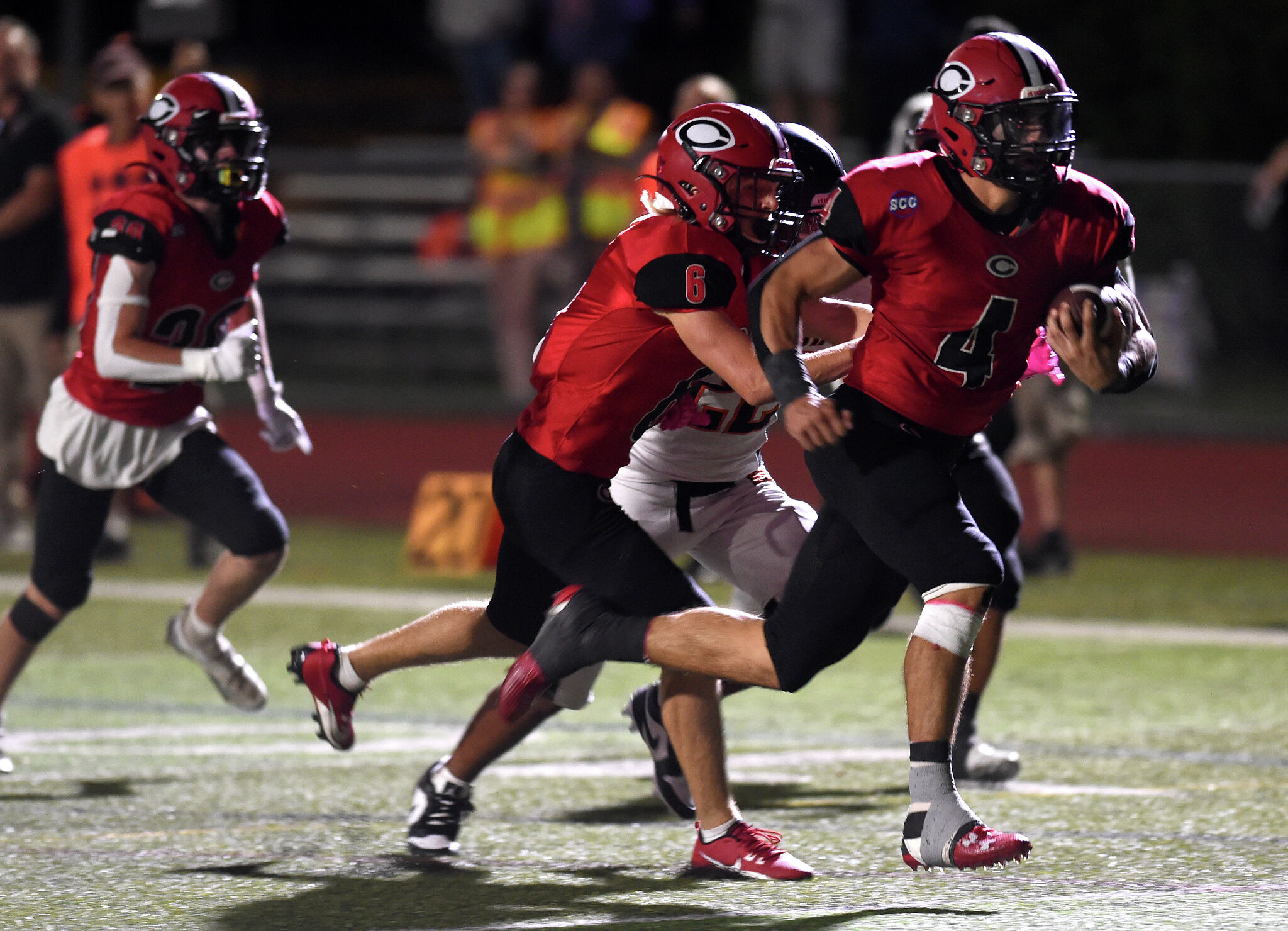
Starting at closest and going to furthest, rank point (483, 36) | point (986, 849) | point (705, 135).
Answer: point (986, 849), point (705, 135), point (483, 36)

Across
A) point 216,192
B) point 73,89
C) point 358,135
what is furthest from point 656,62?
point 216,192

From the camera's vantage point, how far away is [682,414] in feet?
18.2

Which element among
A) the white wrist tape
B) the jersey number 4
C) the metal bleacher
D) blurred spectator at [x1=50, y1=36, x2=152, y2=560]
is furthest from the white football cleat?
the metal bleacher

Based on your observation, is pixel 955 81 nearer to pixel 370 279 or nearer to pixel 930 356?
pixel 930 356

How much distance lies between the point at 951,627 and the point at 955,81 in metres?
1.16

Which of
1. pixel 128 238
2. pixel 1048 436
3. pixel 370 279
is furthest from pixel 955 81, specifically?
pixel 370 279

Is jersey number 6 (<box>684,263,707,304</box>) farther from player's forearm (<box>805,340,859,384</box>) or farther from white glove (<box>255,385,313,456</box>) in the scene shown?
white glove (<box>255,385,313,456</box>)

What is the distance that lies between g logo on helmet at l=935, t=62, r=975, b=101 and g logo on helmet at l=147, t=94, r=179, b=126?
2.36m

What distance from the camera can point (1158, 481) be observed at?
46.8 feet

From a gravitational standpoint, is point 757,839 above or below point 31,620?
below

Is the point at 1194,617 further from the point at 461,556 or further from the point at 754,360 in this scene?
the point at 754,360

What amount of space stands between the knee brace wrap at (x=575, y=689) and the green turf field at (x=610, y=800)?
1.08 feet

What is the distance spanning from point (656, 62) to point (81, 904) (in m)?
18.8

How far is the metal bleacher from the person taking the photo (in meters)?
18.2
